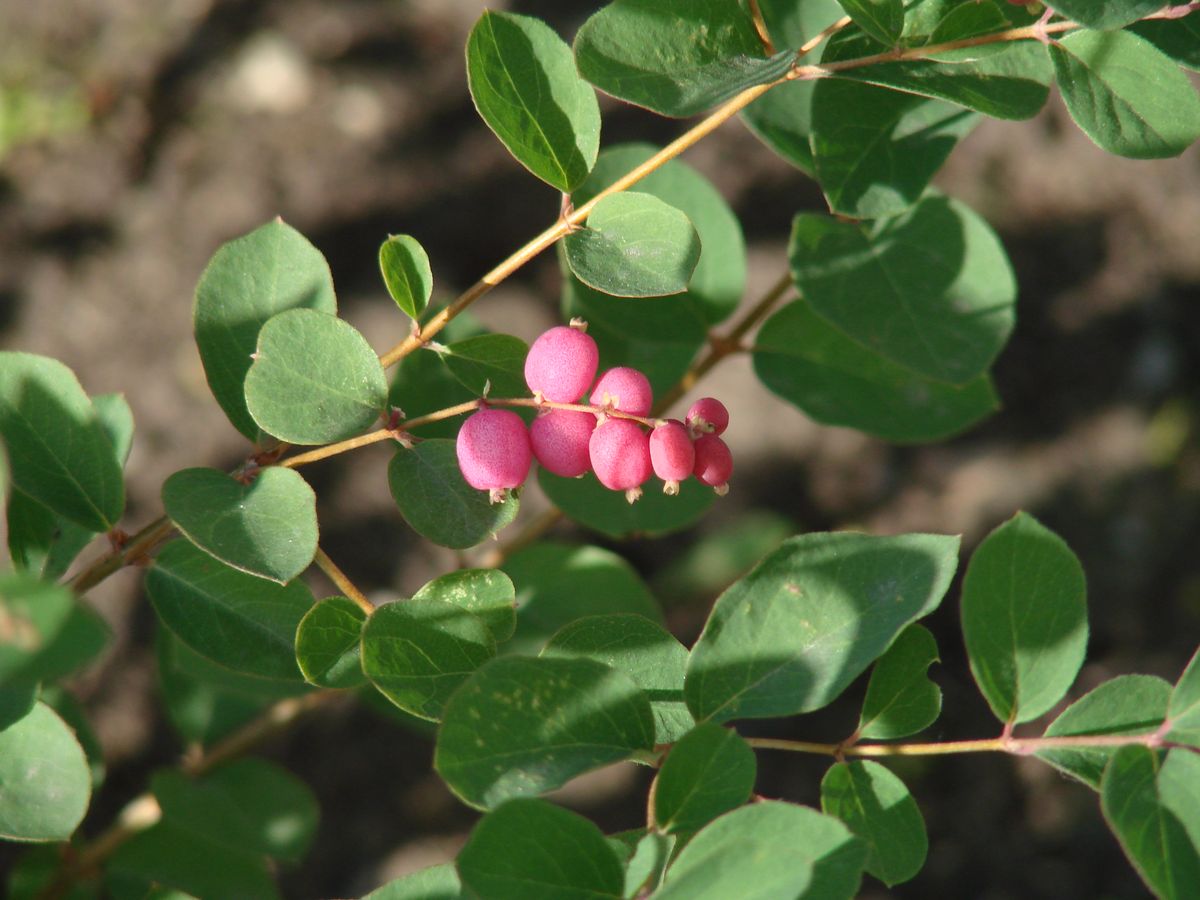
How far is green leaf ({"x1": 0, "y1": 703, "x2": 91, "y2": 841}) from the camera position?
48.2 inches

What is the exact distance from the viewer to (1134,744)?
3.70 ft

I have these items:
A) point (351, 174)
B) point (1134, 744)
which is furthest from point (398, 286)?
point (351, 174)

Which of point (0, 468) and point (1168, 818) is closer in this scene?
point (0, 468)

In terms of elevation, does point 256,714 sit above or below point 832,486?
above

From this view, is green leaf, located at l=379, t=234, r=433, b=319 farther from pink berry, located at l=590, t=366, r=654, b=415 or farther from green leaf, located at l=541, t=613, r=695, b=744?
green leaf, located at l=541, t=613, r=695, b=744

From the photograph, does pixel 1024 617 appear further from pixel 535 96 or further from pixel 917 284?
pixel 535 96

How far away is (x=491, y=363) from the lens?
4.19ft

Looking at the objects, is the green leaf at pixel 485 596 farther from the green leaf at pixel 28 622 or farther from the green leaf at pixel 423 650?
the green leaf at pixel 28 622

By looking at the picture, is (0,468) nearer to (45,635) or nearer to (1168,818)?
(45,635)

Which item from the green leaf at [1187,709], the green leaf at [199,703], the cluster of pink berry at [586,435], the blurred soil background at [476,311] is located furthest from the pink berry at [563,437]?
the blurred soil background at [476,311]

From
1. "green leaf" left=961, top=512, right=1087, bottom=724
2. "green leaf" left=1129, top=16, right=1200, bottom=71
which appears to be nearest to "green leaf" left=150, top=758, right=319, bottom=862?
"green leaf" left=961, top=512, right=1087, bottom=724

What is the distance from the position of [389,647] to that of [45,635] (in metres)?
0.44

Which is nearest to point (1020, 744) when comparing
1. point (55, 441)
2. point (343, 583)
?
point (343, 583)

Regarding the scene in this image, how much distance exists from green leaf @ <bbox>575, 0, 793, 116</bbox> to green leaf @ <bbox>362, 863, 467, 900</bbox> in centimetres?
83
